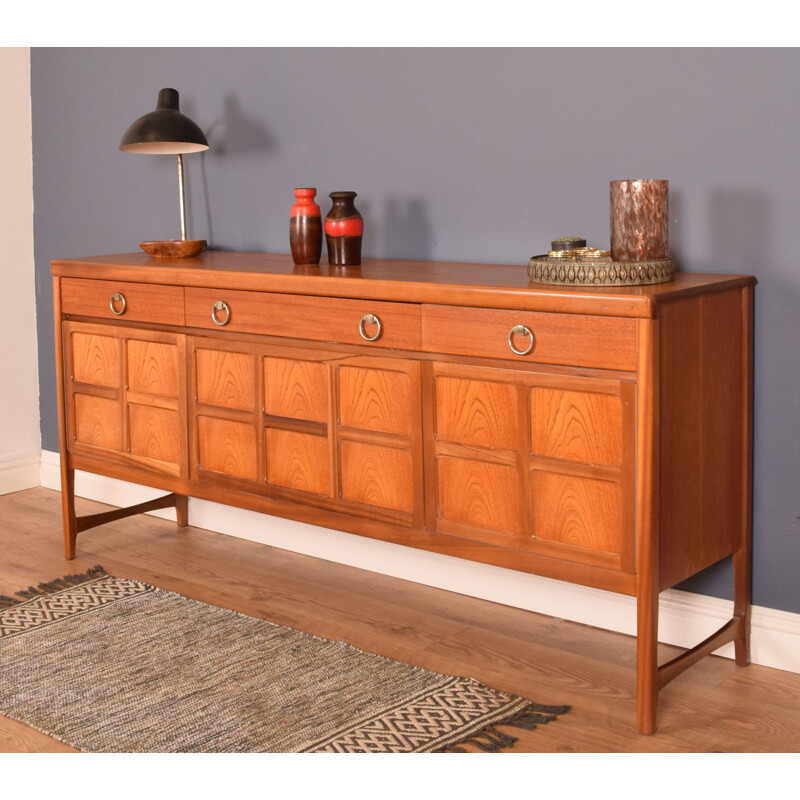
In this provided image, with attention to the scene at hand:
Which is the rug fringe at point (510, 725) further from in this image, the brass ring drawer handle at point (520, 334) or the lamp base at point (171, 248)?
the lamp base at point (171, 248)

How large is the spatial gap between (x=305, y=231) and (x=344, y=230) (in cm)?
14

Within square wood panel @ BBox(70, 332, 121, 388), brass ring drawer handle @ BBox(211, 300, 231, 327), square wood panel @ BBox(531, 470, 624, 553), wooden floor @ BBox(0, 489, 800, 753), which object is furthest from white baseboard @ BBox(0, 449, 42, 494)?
square wood panel @ BBox(531, 470, 624, 553)

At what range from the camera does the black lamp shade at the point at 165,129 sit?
314 cm

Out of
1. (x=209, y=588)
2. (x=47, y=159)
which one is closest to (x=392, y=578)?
(x=209, y=588)

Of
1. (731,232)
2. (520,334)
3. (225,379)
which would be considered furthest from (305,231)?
(731,232)

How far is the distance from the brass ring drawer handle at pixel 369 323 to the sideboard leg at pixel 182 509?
1393mm

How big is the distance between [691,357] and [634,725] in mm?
771

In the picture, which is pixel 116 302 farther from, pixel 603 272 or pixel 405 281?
pixel 603 272

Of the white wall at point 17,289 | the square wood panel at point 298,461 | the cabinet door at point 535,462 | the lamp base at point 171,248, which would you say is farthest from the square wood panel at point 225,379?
the white wall at point 17,289

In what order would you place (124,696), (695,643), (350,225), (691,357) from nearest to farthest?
(691,357)
(124,696)
(695,643)
(350,225)

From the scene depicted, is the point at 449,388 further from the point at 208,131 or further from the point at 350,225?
the point at 208,131

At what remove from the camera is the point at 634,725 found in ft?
7.29

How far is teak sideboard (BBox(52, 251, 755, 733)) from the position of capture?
2145 millimetres

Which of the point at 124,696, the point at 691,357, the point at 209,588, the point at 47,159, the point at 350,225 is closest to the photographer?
the point at 691,357
